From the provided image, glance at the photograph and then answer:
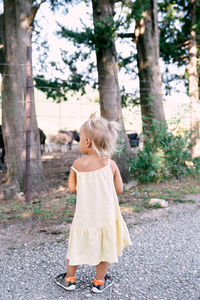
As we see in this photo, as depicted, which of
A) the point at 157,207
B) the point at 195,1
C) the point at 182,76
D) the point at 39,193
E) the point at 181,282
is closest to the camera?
the point at 181,282

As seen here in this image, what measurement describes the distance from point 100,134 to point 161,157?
4.34m

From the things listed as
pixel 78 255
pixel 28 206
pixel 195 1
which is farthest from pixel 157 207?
pixel 195 1

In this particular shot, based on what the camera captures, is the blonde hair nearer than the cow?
Yes

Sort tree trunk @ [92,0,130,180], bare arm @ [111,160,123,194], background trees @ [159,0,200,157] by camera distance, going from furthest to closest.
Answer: background trees @ [159,0,200,157] → tree trunk @ [92,0,130,180] → bare arm @ [111,160,123,194]

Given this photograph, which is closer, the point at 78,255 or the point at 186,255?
the point at 78,255

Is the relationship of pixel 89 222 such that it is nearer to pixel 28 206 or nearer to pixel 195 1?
pixel 28 206

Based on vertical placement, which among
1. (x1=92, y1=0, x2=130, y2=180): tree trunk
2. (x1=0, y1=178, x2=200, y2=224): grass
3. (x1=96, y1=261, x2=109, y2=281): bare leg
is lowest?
(x1=0, y1=178, x2=200, y2=224): grass

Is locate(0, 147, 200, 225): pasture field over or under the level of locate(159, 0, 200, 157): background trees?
under

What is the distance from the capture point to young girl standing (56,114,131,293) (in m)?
2.26

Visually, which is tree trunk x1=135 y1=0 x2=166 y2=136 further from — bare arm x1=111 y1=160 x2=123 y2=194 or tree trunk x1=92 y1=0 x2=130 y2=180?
bare arm x1=111 y1=160 x2=123 y2=194

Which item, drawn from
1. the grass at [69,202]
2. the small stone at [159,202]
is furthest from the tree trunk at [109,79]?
the small stone at [159,202]

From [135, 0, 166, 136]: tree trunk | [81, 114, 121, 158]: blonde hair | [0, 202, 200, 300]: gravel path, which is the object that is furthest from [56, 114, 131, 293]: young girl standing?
[135, 0, 166, 136]: tree trunk

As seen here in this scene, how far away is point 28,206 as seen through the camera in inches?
193

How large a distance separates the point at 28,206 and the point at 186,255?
9.17ft
